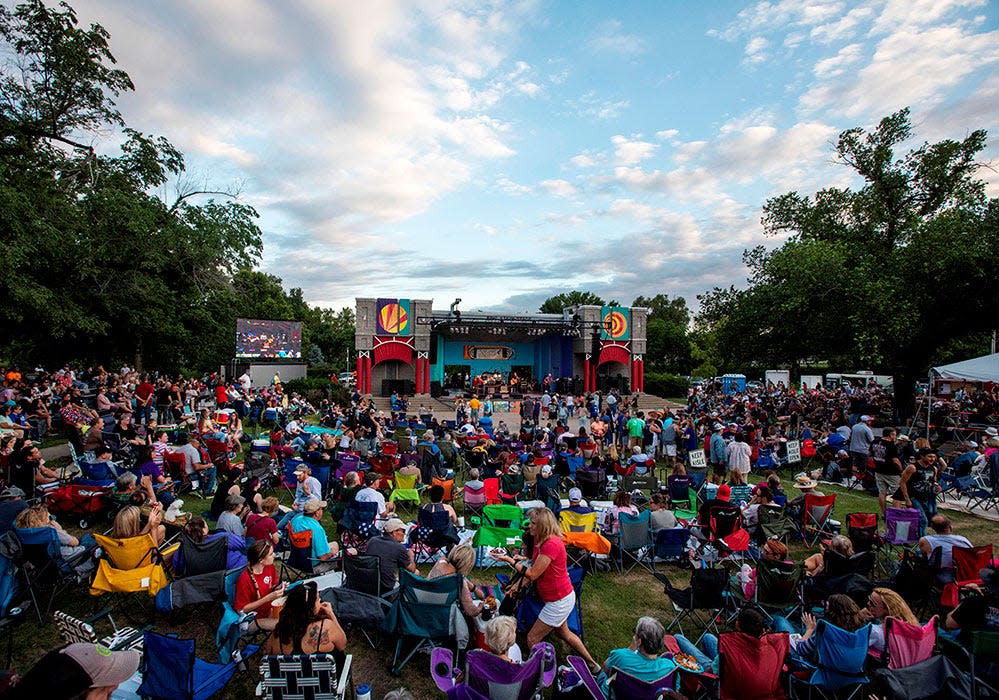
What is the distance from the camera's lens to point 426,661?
4328 millimetres

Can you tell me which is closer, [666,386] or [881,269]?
[881,269]

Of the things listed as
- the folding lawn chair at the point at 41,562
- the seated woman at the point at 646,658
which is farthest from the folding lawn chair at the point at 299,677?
the folding lawn chair at the point at 41,562

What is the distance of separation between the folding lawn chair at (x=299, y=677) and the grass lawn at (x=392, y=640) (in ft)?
3.59

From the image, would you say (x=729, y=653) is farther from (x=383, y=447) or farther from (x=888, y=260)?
(x=888, y=260)

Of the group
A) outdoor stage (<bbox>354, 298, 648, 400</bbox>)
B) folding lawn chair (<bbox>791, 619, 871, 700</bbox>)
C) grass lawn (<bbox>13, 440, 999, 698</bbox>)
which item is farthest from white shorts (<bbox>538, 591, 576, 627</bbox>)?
outdoor stage (<bbox>354, 298, 648, 400</bbox>)

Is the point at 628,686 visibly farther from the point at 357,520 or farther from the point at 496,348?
the point at 496,348

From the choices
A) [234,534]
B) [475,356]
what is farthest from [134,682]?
[475,356]

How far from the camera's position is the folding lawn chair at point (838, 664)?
135 inches

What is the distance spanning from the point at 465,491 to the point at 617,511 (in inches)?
96.4

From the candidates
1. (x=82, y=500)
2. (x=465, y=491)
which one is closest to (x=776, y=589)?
(x=465, y=491)

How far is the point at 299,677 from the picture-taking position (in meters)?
2.96

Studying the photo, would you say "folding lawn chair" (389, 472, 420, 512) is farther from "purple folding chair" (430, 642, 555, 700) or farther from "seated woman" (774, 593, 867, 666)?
"seated woman" (774, 593, 867, 666)

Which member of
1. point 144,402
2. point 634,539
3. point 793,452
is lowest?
point 634,539

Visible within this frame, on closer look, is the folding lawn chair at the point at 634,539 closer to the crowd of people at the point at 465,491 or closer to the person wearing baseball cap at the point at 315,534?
the crowd of people at the point at 465,491
